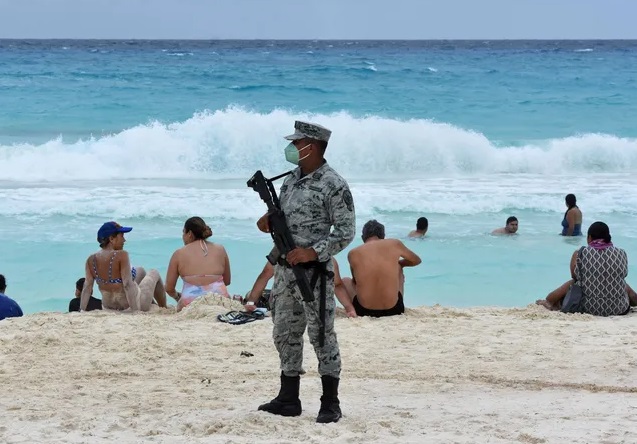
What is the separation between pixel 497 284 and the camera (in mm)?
10922

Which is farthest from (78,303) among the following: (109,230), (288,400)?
(288,400)

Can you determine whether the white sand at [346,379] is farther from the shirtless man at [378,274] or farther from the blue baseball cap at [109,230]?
the blue baseball cap at [109,230]

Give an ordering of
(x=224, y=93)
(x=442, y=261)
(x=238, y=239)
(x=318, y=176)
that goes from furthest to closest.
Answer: (x=224, y=93) < (x=238, y=239) < (x=442, y=261) < (x=318, y=176)

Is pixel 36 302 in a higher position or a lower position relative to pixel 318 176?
lower

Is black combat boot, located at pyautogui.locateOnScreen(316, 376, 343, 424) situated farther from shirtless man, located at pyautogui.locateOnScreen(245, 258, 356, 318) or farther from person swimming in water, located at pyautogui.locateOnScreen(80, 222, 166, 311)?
person swimming in water, located at pyautogui.locateOnScreen(80, 222, 166, 311)

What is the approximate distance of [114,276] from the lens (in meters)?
8.27

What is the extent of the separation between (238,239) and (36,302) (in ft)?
11.7

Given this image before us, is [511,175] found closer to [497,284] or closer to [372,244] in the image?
[497,284]

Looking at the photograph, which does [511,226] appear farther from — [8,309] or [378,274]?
[8,309]

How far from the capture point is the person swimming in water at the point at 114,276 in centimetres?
823

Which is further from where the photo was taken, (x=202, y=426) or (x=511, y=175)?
(x=511, y=175)

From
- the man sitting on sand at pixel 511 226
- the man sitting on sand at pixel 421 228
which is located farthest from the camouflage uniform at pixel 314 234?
the man sitting on sand at pixel 511 226

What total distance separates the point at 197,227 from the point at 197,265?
0.33 metres

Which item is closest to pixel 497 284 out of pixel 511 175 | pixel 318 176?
pixel 318 176
